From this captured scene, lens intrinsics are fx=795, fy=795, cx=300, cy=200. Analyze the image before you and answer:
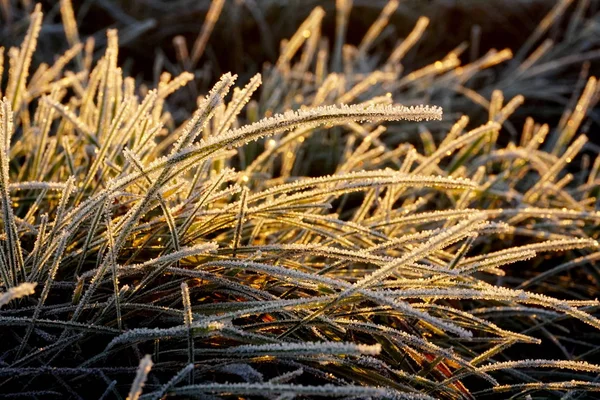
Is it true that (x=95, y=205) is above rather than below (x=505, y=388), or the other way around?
above

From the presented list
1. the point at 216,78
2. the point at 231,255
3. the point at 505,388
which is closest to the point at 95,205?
the point at 231,255

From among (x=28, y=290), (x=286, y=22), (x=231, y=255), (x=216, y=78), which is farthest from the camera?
(x=286, y=22)

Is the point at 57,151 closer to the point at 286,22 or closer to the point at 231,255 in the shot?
the point at 231,255

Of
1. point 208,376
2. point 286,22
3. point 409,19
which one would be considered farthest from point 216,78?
point 208,376

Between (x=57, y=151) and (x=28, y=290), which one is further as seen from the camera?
(x=57, y=151)

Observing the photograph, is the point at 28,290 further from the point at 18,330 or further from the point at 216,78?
the point at 216,78

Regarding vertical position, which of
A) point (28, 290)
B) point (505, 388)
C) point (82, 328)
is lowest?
point (505, 388)

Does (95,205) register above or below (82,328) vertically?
above

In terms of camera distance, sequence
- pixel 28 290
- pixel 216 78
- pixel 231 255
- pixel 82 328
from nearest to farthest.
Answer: pixel 28 290 < pixel 82 328 < pixel 231 255 < pixel 216 78

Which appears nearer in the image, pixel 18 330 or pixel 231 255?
pixel 18 330

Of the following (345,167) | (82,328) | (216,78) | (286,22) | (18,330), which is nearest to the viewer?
(82,328)
